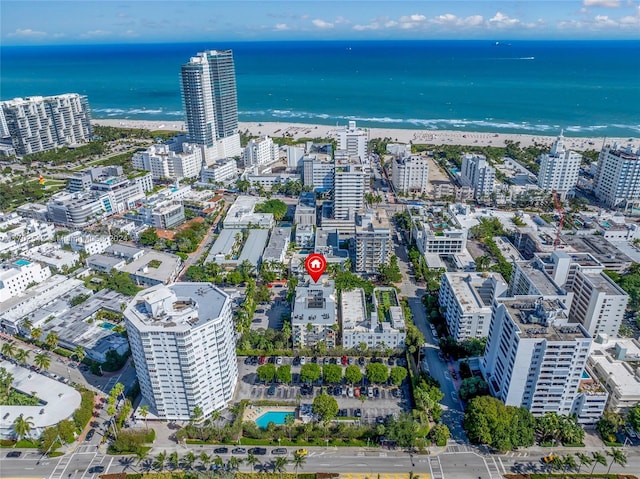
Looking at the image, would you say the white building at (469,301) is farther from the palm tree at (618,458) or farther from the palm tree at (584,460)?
the palm tree at (618,458)

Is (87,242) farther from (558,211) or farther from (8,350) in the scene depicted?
(558,211)

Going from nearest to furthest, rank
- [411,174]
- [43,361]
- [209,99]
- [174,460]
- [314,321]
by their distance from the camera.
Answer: [174,460], [43,361], [314,321], [411,174], [209,99]

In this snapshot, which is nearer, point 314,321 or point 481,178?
point 314,321

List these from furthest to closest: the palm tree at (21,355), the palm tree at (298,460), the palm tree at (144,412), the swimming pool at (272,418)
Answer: the palm tree at (21,355)
the swimming pool at (272,418)
the palm tree at (144,412)
the palm tree at (298,460)

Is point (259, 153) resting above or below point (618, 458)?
above

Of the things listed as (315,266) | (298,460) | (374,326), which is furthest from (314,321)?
(298,460)

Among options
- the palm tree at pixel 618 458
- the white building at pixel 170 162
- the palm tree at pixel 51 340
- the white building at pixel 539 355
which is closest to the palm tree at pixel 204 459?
the palm tree at pixel 51 340
